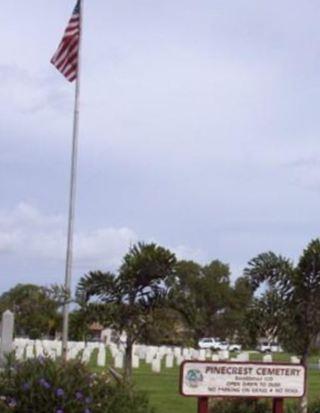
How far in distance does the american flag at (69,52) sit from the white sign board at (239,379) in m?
14.4

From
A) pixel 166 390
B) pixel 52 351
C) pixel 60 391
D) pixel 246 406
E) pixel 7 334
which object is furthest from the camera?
pixel 166 390

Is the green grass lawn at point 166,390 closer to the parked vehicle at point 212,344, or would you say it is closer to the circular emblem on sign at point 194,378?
the circular emblem on sign at point 194,378

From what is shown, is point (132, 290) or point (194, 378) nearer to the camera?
point (194, 378)

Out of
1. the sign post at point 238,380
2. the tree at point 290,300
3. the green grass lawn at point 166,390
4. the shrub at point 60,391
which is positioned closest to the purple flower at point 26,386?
the shrub at point 60,391

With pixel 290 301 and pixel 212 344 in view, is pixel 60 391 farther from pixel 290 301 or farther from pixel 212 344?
pixel 212 344

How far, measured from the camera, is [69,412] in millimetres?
10602

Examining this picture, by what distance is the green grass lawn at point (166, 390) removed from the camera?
19984 millimetres

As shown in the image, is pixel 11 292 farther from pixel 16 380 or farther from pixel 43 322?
pixel 16 380

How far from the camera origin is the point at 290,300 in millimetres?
16547

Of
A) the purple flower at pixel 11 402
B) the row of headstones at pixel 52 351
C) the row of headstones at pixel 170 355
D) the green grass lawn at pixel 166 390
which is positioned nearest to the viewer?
the purple flower at pixel 11 402

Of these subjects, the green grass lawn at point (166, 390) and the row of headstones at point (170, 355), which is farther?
the row of headstones at point (170, 355)

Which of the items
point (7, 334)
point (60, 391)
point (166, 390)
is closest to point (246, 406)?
point (60, 391)

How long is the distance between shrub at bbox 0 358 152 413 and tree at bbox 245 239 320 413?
17.7 feet

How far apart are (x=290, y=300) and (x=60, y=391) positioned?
6.85 meters
